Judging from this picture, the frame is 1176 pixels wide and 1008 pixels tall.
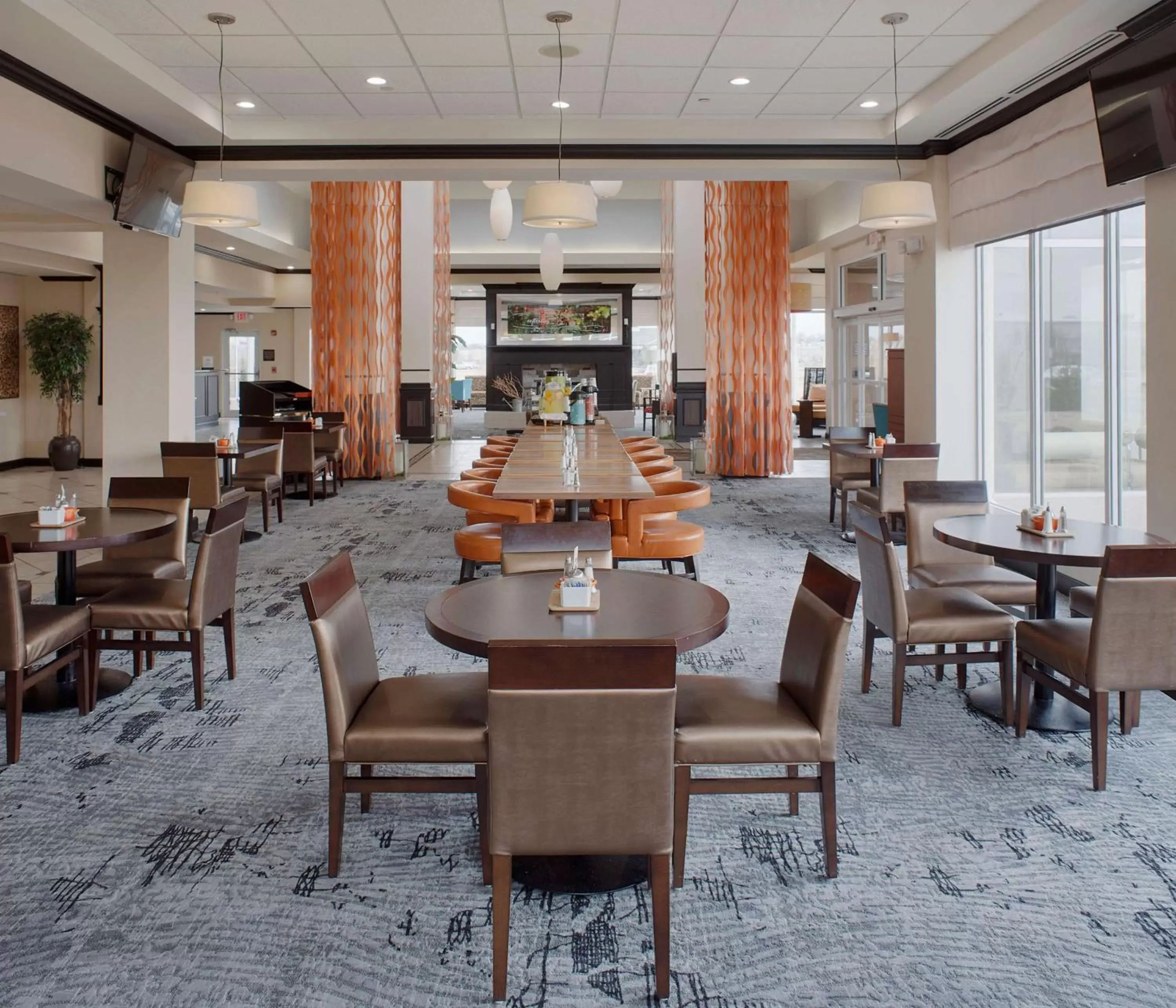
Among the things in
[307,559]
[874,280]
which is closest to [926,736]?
[307,559]

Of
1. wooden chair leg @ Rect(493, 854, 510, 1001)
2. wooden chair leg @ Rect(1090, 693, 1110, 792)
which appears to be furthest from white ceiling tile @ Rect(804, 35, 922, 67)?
wooden chair leg @ Rect(493, 854, 510, 1001)

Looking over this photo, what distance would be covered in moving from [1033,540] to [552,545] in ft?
6.87

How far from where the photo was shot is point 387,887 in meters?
2.74

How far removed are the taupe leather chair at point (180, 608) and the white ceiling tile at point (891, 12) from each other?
4.42 m

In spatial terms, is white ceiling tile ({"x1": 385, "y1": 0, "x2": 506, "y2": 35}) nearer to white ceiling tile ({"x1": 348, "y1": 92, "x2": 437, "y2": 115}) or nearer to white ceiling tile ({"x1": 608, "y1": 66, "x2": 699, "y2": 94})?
white ceiling tile ({"x1": 608, "y1": 66, "x2": 699, "y2": 94})

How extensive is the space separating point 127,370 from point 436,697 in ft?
21.8

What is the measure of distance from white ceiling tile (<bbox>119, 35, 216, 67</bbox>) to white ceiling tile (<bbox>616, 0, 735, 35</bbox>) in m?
2.71

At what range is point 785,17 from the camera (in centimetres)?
557

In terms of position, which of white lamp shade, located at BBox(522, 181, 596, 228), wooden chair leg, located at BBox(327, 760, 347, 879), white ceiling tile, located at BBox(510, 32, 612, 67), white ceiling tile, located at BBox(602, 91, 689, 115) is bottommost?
wooden chair leg, located at BBox(327, 760, 347, 879)

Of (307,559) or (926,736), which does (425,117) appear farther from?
(926,736)

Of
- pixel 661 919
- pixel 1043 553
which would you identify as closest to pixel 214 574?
pixel 661 919

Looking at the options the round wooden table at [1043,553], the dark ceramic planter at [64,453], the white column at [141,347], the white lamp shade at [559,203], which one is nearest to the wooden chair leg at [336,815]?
the round wooden table at [1043,553]

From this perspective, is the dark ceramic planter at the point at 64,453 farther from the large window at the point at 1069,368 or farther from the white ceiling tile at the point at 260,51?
the large window at the point at 1069,368

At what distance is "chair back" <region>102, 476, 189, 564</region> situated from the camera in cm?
511
